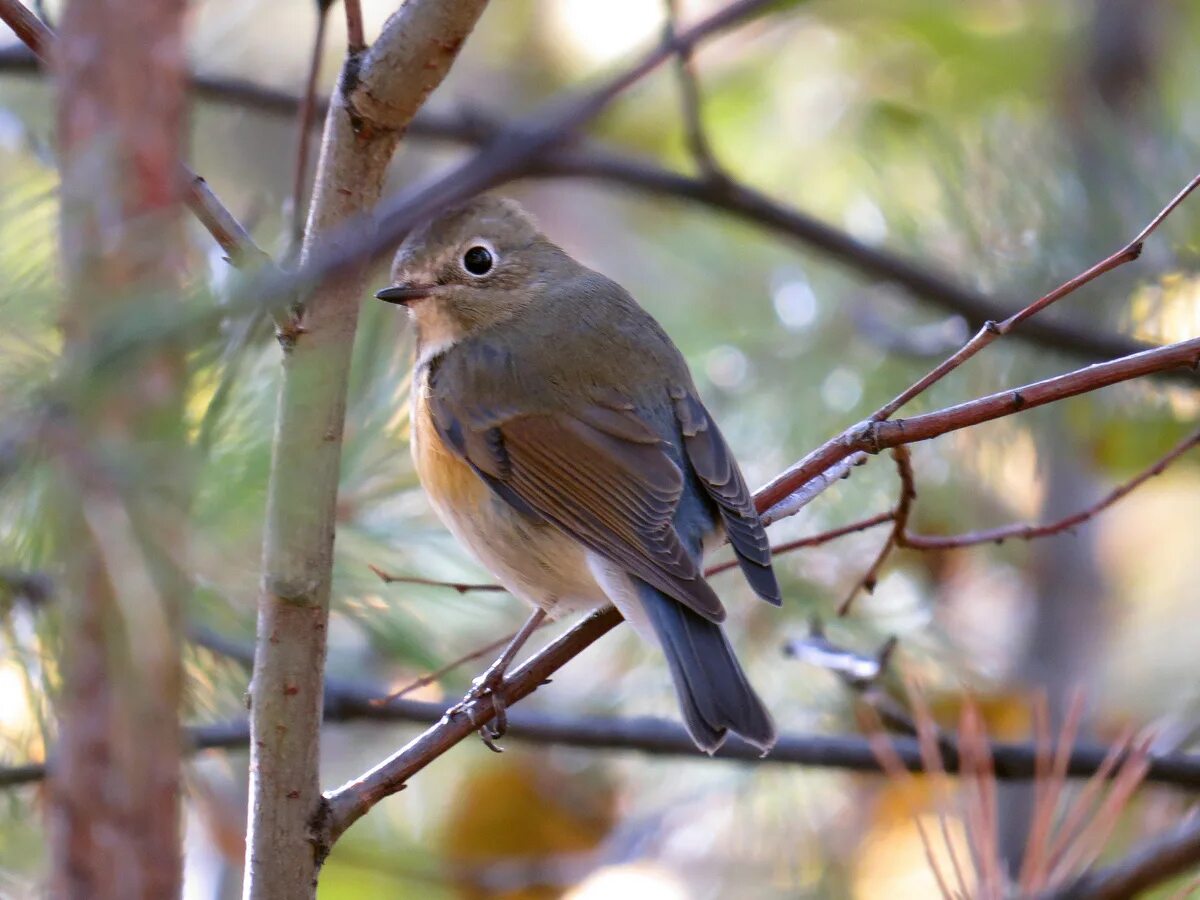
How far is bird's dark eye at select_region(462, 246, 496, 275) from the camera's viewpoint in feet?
9.77

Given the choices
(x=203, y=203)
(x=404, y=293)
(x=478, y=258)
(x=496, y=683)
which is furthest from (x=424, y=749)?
(x=478, y=258)

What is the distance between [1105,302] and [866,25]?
1287 mm

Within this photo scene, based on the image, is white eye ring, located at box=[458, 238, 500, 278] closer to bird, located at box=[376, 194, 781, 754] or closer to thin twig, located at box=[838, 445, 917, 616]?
bird, located at box=[376, 194, 781, 754]

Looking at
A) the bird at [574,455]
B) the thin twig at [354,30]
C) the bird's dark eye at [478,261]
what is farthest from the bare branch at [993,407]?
the bird's dark eye at [478,261]

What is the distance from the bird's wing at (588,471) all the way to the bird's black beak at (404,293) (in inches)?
8.2

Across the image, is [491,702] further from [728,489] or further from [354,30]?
[354,30]

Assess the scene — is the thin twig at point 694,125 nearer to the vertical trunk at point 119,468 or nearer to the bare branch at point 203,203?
the bare branch at point 203,203

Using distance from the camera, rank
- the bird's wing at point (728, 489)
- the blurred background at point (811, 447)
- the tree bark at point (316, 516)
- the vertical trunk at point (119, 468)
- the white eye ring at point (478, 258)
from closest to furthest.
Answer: the vertical trunk at point (119, 468), the tree bark at point (316, 516), the bird's wing at point (728, 489), the blurred background at point (811, 447), the white eye ring at point (478, 258)

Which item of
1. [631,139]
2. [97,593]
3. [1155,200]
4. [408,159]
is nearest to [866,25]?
[631,139]

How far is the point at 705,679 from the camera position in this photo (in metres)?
2.18

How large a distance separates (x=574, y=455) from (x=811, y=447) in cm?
64

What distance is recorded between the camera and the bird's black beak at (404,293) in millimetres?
2777

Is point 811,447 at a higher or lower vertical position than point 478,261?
lower

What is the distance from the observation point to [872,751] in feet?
8.41
